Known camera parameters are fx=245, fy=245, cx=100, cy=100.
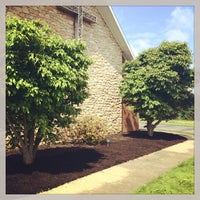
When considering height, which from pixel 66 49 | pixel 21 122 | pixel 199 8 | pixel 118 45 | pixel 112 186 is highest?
pixel 118 45

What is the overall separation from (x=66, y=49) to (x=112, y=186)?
4.50 meters

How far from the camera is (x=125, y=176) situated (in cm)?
742

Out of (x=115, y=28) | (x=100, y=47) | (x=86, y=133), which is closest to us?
(x=86, y=133)

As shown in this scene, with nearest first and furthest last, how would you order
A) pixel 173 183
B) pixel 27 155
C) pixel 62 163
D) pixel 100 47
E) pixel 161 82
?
pixel 173 183 < pixel 27 155 < pixel 62 163 < pixel 161 82 < pixel 100 47

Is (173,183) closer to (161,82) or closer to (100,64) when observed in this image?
(161,82)

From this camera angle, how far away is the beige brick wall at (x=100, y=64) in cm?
1295

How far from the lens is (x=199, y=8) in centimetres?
785

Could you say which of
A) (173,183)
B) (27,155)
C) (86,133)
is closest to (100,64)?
(86,133)

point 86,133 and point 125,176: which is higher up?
point 86,133

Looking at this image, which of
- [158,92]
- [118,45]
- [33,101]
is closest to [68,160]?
[33,101]

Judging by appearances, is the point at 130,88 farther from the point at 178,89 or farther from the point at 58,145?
the point at 58,145

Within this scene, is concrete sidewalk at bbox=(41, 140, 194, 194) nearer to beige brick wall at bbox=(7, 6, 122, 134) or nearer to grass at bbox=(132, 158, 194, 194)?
grass at bbox=(132, 158, 194, 194)

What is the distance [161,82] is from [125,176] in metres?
7.77

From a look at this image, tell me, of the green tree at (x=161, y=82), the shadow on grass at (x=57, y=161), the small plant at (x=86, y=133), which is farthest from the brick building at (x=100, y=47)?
the shadow on grass at (x=57, y=161)
